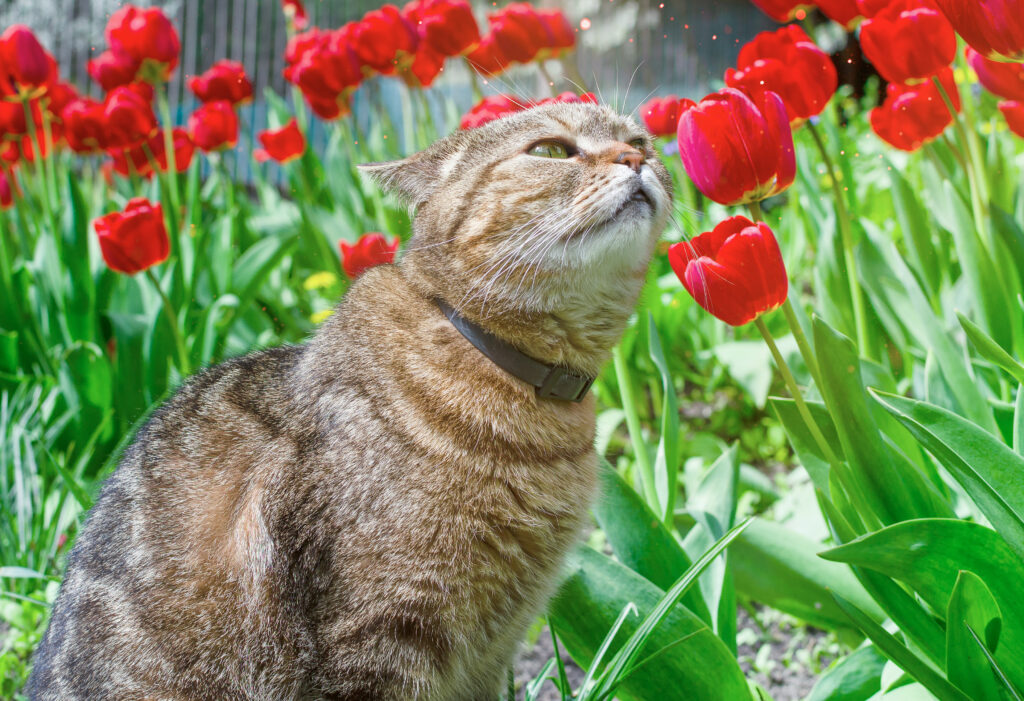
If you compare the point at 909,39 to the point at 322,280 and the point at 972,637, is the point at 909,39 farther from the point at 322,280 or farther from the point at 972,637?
the point at 322,280

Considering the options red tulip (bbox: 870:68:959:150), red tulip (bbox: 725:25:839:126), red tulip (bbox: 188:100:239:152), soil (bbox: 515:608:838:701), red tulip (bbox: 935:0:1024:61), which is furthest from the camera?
red tulip (bbox: 188:100:239:152)

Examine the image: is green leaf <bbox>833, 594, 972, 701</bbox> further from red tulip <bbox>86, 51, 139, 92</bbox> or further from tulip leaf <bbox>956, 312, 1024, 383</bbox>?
red tulip <bbox>86, 51, 139, 92</bbox>

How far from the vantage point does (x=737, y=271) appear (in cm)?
116

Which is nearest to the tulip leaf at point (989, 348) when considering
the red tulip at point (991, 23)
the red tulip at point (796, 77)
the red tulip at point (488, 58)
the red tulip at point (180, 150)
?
the red tulip at point (991, 23)

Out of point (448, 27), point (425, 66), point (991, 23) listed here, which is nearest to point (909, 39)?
point (991, 23)

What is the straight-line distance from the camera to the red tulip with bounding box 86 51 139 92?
2764 mm

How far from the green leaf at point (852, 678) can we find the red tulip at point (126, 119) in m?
2.50

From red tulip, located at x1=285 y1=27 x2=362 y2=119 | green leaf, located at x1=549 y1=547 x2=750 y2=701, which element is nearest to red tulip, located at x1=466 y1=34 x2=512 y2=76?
red tulip, located at x1=285 y1=27 x2=362 y2=119

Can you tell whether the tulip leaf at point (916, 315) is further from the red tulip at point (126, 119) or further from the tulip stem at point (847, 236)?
the red tulip at point (126, 119)

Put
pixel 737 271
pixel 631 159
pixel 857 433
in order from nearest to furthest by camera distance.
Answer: pixel 737 271 → pixel 857 433 → pixel 631 159

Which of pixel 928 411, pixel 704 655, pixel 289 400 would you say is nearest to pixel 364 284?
pixel 289 400

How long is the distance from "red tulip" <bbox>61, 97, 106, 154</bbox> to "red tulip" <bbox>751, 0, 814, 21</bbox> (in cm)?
205

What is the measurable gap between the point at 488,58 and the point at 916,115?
1.33 metres

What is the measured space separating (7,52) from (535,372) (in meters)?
2.27
